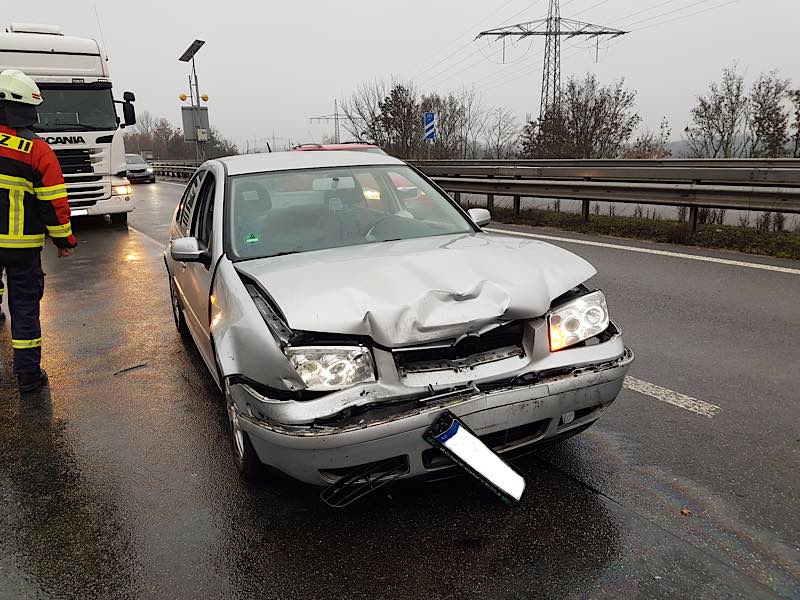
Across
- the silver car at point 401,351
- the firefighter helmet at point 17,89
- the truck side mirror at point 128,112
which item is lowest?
the silver car at point 401,351

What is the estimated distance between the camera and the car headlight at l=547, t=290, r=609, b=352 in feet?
8.65

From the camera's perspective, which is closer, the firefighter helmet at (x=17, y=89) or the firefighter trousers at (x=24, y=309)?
the firefighter helmet at (x=17, y=89)

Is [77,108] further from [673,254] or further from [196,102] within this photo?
[196,102]

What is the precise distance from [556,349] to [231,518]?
5.44 feet

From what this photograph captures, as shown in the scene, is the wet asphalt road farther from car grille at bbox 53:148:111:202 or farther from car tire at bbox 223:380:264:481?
car grille at bbox 53:148:111:202

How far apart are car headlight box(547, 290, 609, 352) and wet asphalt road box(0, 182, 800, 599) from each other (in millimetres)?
724

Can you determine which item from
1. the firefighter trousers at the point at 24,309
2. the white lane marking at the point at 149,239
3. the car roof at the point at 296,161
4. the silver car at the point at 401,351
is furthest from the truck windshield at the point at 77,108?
the silver car at the point at 401,351

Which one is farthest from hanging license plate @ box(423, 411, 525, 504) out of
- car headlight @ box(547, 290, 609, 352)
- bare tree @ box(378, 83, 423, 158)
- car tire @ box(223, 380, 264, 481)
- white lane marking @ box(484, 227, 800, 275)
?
bare tree @ box(378, 83, 423, 158)

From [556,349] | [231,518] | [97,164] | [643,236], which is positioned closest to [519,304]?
[556,349]

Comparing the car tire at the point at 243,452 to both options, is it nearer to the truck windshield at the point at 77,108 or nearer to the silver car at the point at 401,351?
the silver car at the point at 401,351

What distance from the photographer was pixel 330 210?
12.4 feet

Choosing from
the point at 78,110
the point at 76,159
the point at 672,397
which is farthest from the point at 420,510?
the point at 78,110

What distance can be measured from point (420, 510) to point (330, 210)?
1.95 meters

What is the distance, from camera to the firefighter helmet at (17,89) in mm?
4141
